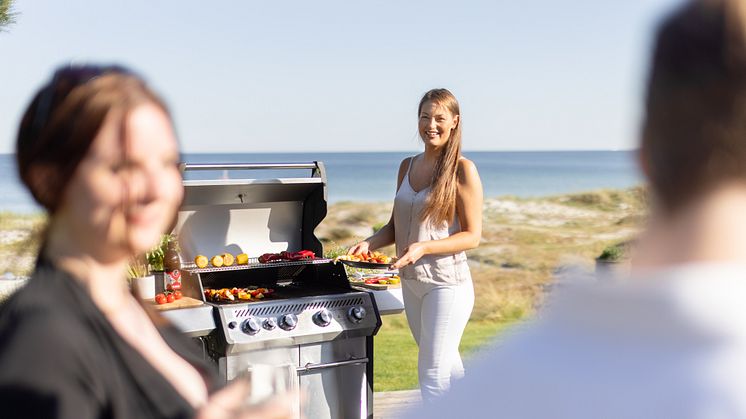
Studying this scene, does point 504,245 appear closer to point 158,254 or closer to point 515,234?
point 515,234

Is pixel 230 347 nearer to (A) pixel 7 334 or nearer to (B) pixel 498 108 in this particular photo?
(A) pixel 7 334

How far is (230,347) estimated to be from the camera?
3752mm

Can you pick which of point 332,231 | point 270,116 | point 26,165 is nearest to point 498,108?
point 270,116

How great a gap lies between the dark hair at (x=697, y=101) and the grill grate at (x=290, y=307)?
3353mm

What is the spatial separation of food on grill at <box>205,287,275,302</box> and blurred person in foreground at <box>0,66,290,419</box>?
2908mm

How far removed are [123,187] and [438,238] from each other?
3.15m

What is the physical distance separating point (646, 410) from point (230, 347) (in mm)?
3368

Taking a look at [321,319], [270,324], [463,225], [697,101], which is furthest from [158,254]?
[697,101]

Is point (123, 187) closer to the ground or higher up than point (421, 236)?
higher up

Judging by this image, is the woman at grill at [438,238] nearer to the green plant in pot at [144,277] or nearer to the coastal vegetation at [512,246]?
the coastal vegetation at [512,246]

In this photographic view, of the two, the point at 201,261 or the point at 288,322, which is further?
the point at 201,261

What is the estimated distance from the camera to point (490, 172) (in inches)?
1881

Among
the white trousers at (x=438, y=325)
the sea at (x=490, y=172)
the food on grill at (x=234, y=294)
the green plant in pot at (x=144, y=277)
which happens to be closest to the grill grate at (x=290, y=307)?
the food on grill at (x=234, y=294)

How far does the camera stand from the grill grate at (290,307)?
3830 mm
